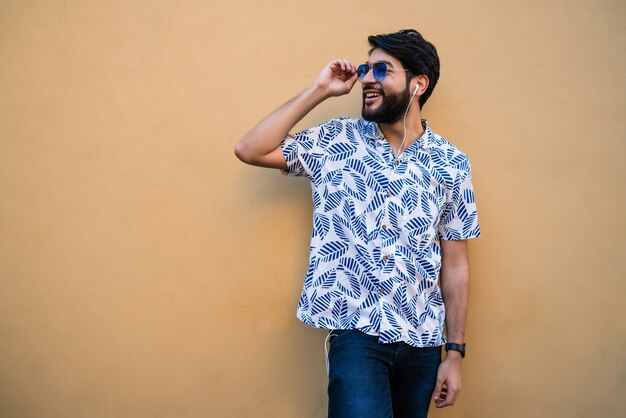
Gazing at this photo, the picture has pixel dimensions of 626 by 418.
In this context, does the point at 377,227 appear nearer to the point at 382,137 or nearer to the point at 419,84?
the point at 382,137

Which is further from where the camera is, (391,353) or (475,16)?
(475,16)

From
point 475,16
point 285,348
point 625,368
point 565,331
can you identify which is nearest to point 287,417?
point 285,348

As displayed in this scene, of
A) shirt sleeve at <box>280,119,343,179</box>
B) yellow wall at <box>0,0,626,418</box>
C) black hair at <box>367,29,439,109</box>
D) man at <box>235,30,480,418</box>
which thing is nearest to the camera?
man at <box>235,30,480,418</box>

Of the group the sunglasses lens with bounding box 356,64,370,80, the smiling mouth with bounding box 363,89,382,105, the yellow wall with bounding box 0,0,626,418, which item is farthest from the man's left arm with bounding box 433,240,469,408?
the sunglasses lens with bounding box 356,64,370,80

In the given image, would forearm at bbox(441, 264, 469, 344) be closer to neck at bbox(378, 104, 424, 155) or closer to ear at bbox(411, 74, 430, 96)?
neck at bbox(378, 104, 424, 155)

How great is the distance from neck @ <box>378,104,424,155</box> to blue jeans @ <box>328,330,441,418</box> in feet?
2.92

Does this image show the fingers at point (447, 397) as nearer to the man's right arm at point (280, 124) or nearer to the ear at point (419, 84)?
the man's right arm at point (280, 124)

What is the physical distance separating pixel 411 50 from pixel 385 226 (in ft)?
2.74

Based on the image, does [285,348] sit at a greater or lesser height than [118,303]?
lesser

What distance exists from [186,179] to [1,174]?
2.92ft

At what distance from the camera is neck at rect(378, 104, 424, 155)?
9.78ft

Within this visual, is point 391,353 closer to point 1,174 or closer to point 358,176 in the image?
point 358,176

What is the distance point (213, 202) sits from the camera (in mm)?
3201

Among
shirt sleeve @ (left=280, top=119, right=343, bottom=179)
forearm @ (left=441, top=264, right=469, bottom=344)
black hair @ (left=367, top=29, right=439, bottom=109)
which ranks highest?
black hair @ (left=367, top=29, right=439, bottom=109)
